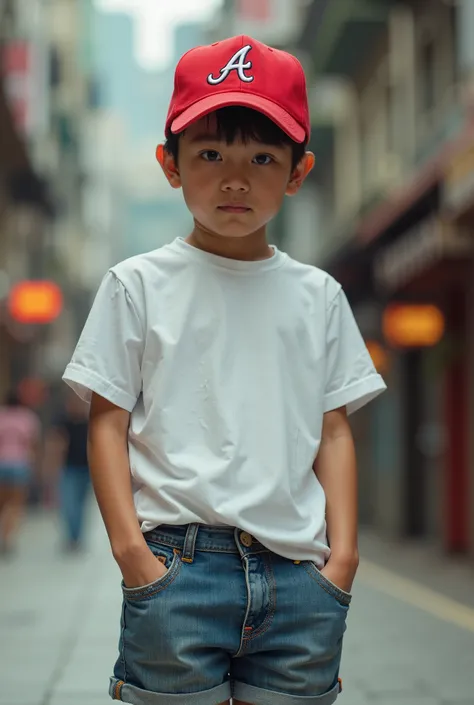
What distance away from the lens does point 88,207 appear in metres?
53.2

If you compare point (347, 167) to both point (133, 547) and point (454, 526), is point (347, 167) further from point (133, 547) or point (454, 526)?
point (133, 547)

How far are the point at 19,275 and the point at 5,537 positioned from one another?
16.1 m

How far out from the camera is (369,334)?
18766 mm

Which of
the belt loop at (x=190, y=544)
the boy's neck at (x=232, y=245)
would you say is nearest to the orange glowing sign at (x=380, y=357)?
the boy's neck at (x=232, y=245)

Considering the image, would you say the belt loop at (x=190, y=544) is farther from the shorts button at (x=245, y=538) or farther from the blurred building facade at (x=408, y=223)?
the blurred building facade at (x=408, y=223)

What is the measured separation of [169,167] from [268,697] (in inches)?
41.4

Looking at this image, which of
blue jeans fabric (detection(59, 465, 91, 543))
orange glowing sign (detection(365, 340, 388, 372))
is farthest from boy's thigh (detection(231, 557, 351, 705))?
orange glowing sign (detection(365, 340, 388, 372))

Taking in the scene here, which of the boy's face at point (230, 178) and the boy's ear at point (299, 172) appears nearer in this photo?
the boy's face at point (230, 178)

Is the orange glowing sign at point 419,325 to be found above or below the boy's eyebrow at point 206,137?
below

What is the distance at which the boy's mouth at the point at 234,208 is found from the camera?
7.56 ft

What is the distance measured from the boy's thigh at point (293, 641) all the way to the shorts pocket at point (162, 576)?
190 millimetres

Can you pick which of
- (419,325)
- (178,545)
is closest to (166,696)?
(178,545)

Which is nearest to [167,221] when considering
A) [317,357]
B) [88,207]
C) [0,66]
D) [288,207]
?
[88,207]

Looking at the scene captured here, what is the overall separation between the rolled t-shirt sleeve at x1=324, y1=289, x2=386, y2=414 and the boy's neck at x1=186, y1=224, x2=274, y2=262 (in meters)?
0.20
